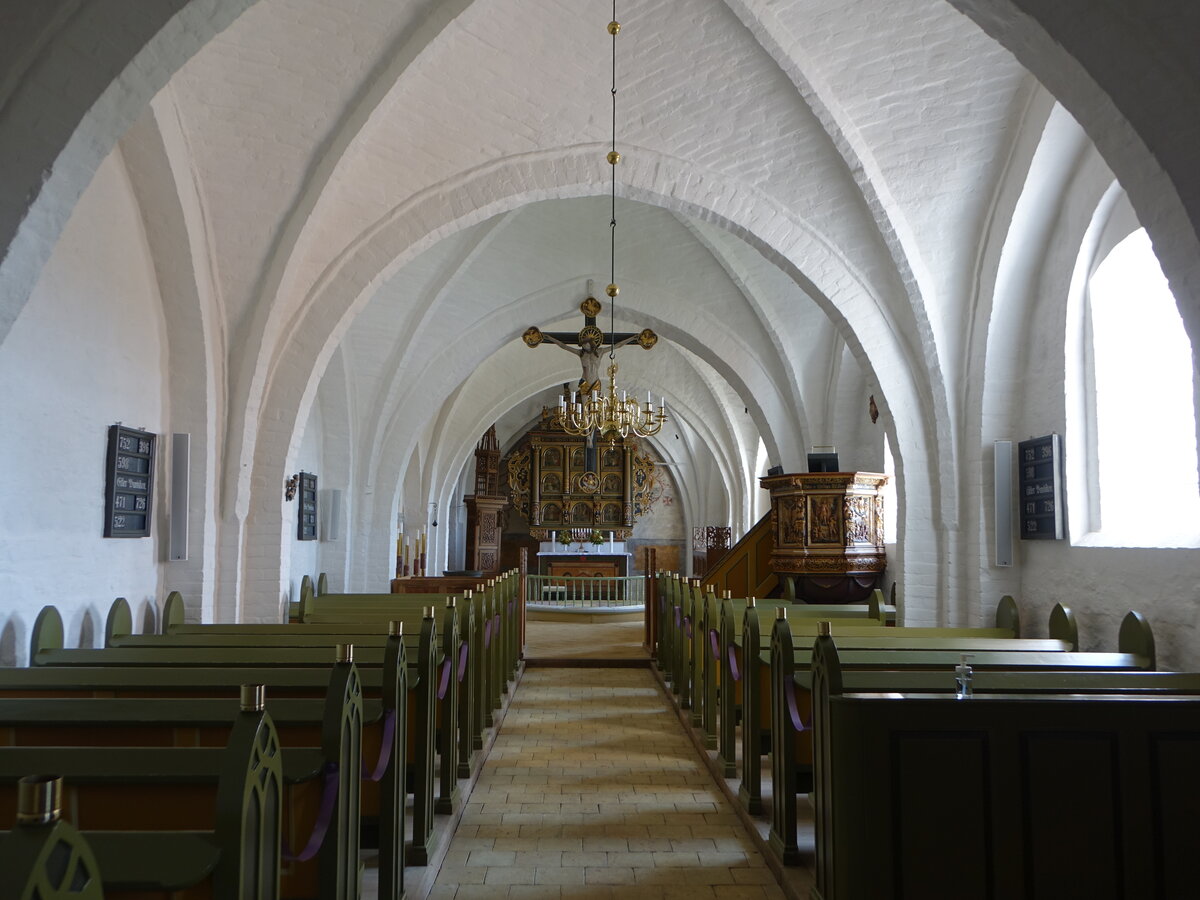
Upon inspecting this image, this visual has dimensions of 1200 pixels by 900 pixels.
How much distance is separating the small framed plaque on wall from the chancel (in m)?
0.08

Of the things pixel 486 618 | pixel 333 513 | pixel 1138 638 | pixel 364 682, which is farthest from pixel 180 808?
pixel 333 513

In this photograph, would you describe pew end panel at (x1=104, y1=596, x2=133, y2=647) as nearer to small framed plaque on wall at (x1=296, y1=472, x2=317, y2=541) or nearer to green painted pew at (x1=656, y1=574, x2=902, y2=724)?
green painted pew at (x1=656, y1=574, x2=902, y2=724)

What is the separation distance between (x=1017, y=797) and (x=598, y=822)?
289cm

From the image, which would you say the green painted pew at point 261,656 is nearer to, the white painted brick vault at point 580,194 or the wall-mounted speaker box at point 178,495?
the white painted brick vault at point 580,194

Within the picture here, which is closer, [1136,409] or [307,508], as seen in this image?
[1136,409]

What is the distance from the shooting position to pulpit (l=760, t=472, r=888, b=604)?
10094mm

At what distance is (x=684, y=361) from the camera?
798 inches

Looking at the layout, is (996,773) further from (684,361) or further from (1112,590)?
(684,361)

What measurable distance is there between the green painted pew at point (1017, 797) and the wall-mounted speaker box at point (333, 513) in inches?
440

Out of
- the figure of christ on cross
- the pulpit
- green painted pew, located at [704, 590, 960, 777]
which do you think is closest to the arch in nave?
the pulpit

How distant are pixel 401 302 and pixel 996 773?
1080 cm

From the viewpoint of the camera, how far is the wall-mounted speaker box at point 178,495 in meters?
7.66

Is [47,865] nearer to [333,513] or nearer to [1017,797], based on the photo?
[1017,797]

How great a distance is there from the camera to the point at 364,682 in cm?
416
